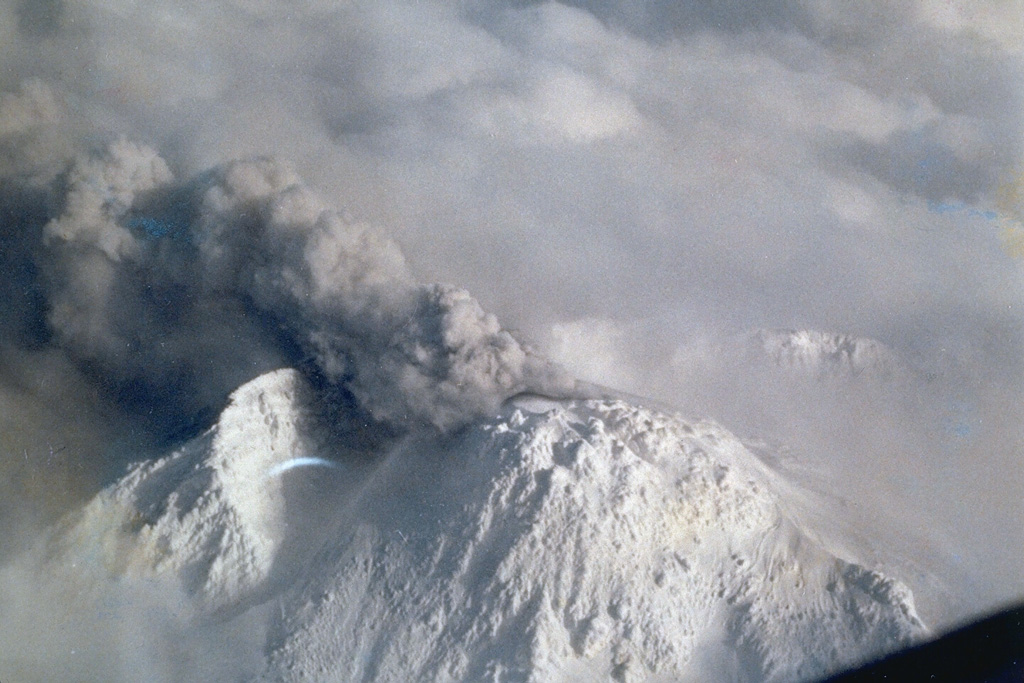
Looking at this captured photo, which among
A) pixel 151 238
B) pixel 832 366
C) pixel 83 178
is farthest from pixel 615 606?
pixel 83 178

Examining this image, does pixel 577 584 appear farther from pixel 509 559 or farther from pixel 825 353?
pixel 825 353

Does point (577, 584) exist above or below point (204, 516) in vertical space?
above

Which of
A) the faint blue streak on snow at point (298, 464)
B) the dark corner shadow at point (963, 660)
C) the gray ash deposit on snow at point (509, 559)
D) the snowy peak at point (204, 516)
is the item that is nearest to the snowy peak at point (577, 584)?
the gray ash deposit on snow at point (509, 559)

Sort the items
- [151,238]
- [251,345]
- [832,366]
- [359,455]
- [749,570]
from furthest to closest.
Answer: [832,366] < [151,238] < [251,345] < [359,455] < [749,570]

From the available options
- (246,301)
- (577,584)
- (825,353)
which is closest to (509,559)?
(577,584)

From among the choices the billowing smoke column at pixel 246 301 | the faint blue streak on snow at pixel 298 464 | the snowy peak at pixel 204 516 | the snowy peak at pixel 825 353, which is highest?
the snowy peak at pixel 825 353

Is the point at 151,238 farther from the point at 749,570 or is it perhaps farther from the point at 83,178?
the point at 749,570

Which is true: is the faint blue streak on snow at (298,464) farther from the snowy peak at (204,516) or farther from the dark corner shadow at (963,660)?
the dark corner shadow at (963,660)
